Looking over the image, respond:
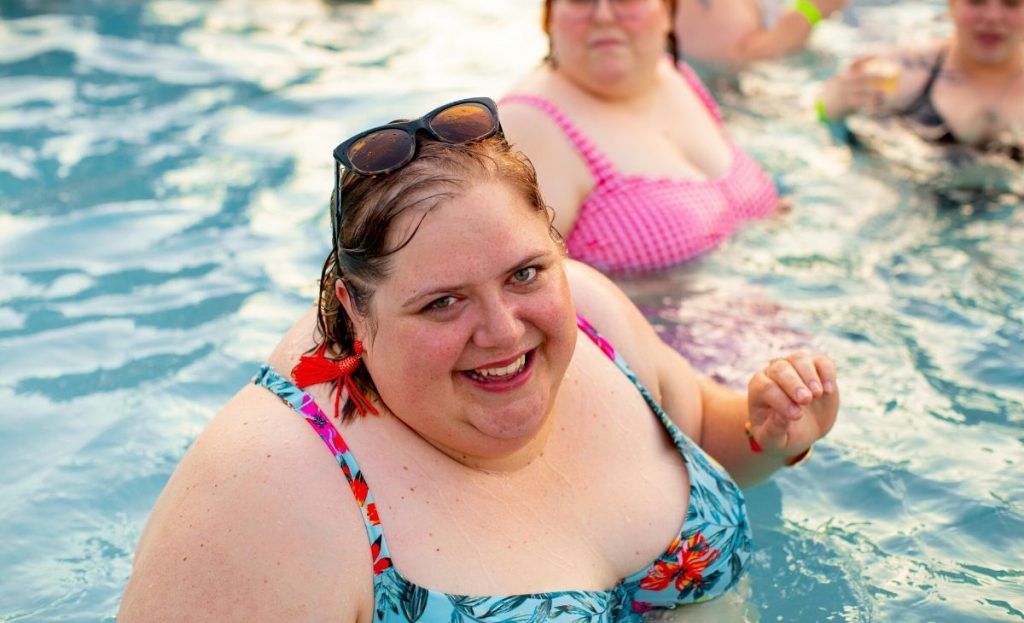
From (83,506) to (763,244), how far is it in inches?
109

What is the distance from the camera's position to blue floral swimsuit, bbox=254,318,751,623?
2.20 m

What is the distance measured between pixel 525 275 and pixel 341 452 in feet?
1.57

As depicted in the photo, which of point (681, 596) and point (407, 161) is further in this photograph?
point (681, 596)

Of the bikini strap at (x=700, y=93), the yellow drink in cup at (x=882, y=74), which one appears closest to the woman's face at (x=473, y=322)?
the bikini strap at (x=700, y=93)

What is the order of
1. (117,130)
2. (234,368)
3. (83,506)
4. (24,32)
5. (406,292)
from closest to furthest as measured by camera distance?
(406,292)
(83,506)
(234,368)
(117,130)
(24,32)

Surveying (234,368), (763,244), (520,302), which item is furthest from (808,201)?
(520,302)

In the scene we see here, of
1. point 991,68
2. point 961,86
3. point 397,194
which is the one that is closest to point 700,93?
point 961,86

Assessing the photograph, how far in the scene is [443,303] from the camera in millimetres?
2207

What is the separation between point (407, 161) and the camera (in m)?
2.19

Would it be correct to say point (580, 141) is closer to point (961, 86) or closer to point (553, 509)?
point (553, 509)

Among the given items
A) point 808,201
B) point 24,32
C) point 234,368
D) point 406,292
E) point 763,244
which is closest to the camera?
point 406,292

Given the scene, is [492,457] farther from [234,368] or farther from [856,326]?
[856,326]

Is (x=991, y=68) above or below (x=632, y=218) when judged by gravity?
above

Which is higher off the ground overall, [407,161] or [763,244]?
[407,161]
